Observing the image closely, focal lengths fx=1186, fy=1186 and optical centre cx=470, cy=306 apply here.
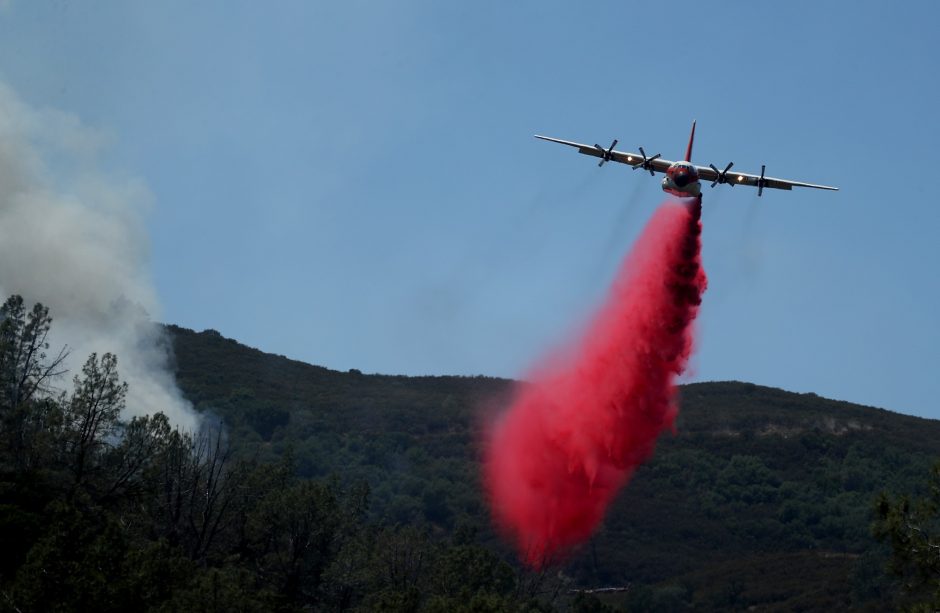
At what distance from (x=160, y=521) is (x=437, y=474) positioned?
76.9 metres

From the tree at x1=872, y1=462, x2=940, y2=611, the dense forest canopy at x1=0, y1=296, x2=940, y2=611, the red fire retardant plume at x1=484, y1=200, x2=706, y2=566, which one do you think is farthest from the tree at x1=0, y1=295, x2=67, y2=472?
the tree at x1=872, y1=462, x2=940, y2=611

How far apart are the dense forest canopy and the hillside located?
1.25ft

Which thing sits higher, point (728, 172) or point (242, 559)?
point (728, 172)

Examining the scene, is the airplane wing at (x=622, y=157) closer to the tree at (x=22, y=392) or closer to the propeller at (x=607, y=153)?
the propeller at (x=607, y=153)

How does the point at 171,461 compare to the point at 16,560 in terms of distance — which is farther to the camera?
the point at 171,461

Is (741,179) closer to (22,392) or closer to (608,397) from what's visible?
(608,397)

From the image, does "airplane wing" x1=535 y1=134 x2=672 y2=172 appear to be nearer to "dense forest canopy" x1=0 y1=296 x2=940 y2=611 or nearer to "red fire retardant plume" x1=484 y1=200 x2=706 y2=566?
"red fire retardant plume" x1=484 y1=200 x2=706 y2=566

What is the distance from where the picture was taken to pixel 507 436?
274ft

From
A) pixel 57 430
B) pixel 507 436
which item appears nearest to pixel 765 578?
pixel 507 436

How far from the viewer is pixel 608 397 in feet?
243

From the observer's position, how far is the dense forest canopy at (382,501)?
1984 inches

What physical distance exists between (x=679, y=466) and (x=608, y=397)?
82.8 meters

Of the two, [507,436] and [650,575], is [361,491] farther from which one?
[650,575]

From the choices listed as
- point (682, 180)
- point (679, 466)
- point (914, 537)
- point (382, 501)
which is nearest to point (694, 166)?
point (682, 180)
